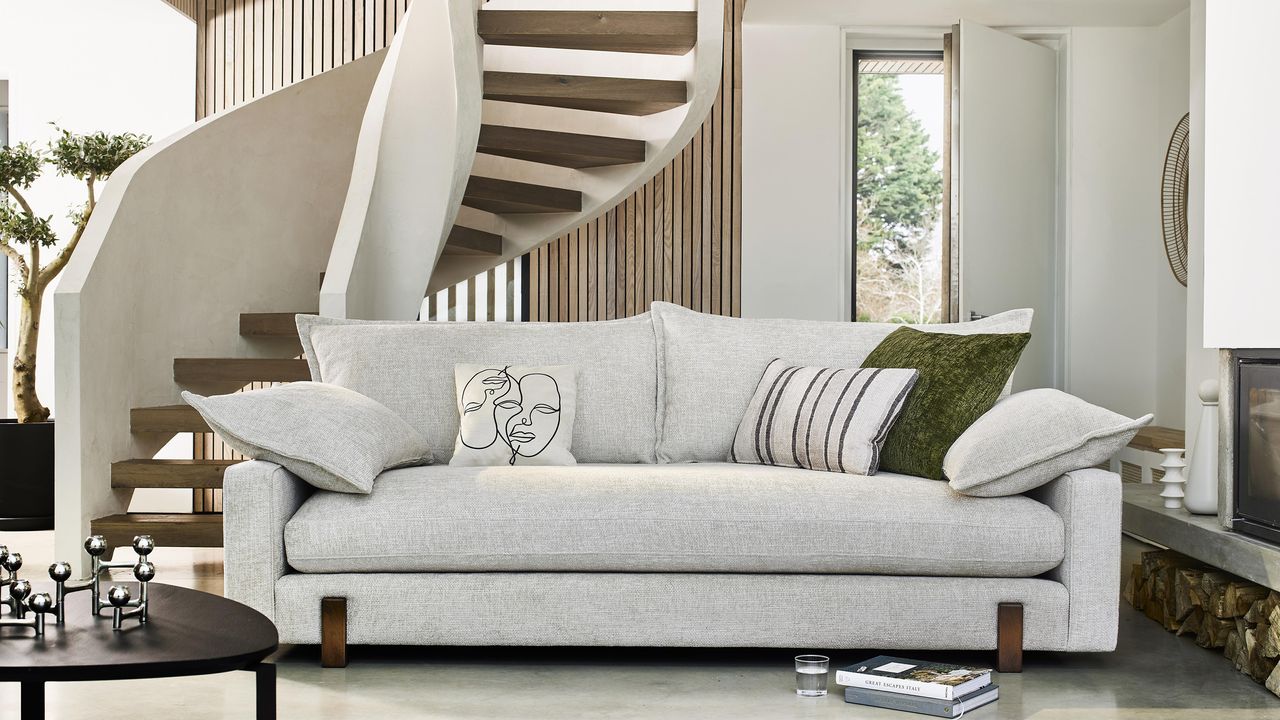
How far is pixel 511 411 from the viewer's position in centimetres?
338

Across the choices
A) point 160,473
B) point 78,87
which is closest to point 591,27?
point 160,473

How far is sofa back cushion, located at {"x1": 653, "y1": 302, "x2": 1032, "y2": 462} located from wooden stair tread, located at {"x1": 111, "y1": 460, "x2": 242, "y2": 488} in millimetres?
1753

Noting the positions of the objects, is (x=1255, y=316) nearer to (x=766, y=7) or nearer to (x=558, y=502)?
(x=558, y=502)

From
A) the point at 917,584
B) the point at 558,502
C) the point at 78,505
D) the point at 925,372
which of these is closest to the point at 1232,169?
the point at 925,372

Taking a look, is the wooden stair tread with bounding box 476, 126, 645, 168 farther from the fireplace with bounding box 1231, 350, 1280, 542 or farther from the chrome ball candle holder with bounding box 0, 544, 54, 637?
the chrome ball candle holder with bounding box 0, 544, 54, 637

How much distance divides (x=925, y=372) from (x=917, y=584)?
0.68 metres

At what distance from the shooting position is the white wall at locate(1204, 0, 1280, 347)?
9.39 ft

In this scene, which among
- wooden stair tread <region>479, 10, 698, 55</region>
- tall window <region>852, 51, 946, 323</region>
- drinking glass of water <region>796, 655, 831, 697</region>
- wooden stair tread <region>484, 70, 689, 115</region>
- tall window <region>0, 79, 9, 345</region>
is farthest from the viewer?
tall window <region>852, 51, 946, 323</region>

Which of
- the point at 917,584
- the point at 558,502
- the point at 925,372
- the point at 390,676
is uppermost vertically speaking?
the point at 925,372

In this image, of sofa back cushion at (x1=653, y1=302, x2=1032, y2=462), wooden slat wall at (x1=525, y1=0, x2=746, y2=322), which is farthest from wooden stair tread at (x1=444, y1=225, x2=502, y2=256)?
sofa back cushion at (x1=653, y1=302, x2=1032, y2=462)

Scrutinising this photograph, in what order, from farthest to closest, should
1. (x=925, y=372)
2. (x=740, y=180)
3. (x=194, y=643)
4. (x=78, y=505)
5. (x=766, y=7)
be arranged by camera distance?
1. (x=740, y=180)
2. (x=766, y=7)
3. (x=78, y=505)
4. (x=925, y=372)
5. (x=194, y=643)

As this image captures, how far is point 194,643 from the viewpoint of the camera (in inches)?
70.1

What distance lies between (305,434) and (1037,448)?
1789 millimetres

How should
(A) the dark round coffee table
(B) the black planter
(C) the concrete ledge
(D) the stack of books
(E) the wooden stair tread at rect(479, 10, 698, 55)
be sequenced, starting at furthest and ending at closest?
1. (E) the wooden stair tread at rect(479, 10, 698, 55)
2. (B) the black planter
3. (C) the concrete ledge
4. (D) the stack of books
5. (A) the dark round coffee table
